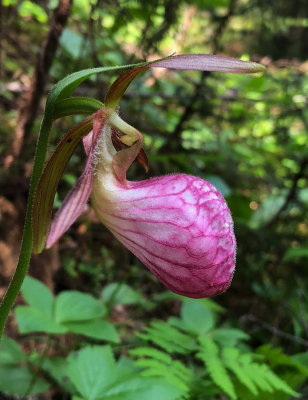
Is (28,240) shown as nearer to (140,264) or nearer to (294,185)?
(140,264)

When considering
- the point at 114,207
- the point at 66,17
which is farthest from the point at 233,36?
the point at 114,207

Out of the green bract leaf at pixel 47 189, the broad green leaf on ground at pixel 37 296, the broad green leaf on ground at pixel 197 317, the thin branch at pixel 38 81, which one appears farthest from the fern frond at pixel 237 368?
the thin branch at pixel 38 81

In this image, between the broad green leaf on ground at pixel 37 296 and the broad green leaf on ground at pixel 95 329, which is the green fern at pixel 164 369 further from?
the broad green leaf on ground at pixel 37 296

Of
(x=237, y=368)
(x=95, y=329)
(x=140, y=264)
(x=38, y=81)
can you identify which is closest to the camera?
(x=237, y=368)

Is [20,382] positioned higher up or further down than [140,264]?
further down

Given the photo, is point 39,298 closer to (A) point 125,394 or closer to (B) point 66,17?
(A) point 125,394

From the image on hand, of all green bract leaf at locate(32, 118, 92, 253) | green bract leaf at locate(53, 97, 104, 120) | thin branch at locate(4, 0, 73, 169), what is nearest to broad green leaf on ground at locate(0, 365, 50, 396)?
green bract leaf at locate(32, 118, 92, 253)

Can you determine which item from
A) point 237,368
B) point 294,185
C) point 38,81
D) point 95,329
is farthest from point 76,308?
point 294,185
